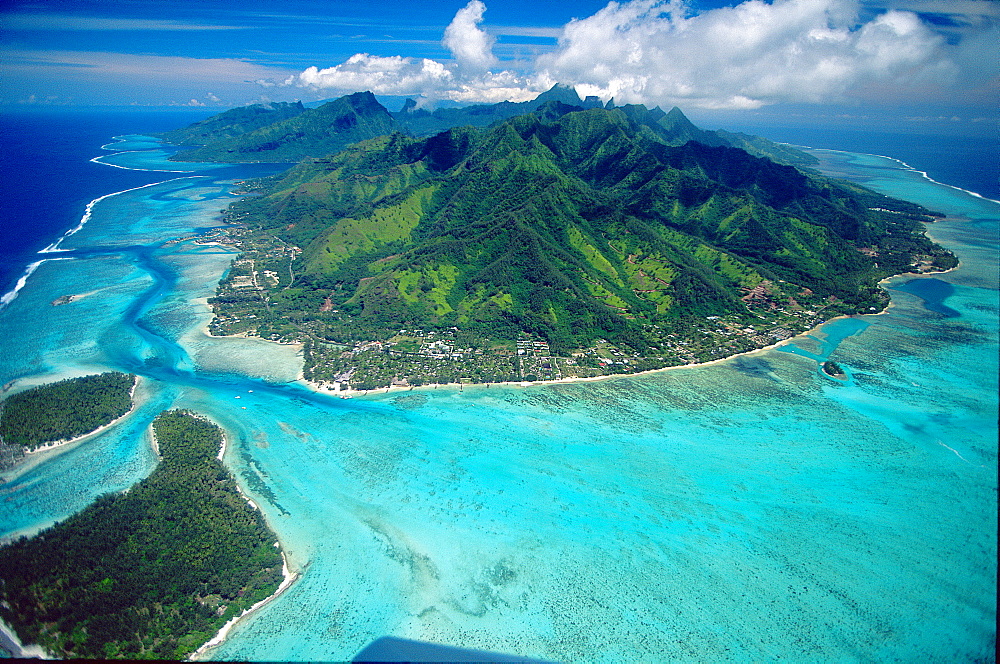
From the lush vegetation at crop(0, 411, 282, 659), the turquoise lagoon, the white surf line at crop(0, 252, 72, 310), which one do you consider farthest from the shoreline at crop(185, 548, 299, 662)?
the white surf line at crop(0, 252, 72, 310)

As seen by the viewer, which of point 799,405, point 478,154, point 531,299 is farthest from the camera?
point 478,154

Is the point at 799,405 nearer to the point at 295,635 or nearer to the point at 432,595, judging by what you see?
the point at 432,595

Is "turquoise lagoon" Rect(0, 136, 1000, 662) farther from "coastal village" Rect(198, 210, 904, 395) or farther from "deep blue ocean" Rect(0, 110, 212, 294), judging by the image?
"deep blue ocean" Rect(0, 110, 212, 294)

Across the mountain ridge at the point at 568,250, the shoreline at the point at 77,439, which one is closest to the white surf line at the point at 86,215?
the mountain ridge at the point at 568,250

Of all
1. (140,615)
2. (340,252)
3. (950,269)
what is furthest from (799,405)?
(340,252)

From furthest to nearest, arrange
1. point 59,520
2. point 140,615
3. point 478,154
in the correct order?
point 478,154
point 59,520
point 140,615

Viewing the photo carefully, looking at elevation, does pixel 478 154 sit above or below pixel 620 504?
above

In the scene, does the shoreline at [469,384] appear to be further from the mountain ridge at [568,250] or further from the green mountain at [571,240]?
the green mountain at [571,240]
